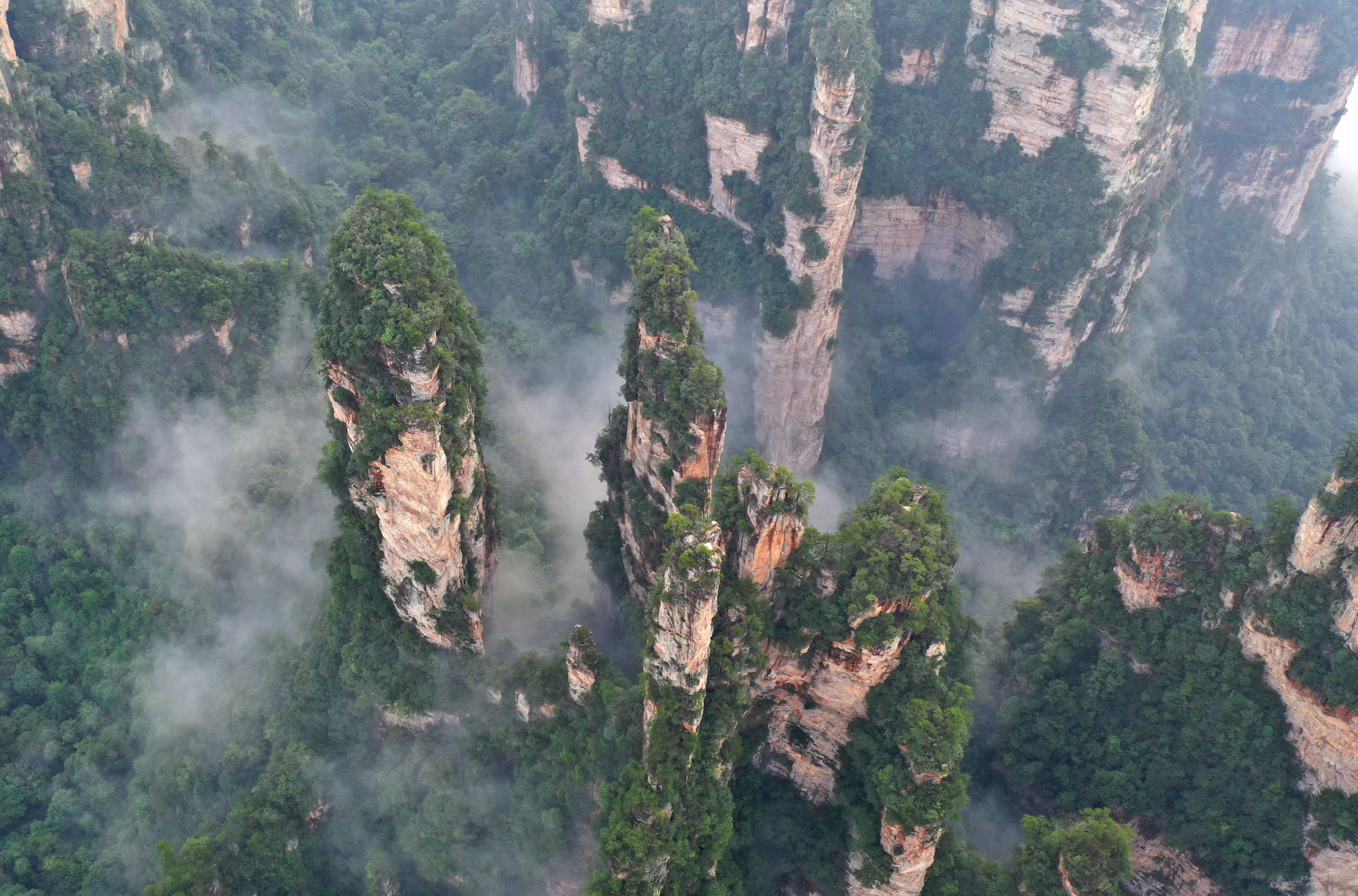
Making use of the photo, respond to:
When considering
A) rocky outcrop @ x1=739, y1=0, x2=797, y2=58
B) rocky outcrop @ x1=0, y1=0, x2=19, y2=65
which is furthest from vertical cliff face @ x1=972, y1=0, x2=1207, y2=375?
rocky outcrop @ x1=0, y1=0, x2=19, y2=65

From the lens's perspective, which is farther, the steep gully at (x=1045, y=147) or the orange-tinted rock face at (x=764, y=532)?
the steep gully at (x=1045, y=147)

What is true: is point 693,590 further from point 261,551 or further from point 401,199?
point 261,551

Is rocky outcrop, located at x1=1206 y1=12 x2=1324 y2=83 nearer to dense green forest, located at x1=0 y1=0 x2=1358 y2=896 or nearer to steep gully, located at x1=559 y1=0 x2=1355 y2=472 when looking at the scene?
steep gully, located at x1=559 y1=0 x2=1355 y2=472

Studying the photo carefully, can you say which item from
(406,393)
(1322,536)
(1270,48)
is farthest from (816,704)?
(1270,48)

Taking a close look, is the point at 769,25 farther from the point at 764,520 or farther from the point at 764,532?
the point at 764,532

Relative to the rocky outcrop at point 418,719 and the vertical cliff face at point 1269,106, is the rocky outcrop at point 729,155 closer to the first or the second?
the vertical cliff face at point 1269,106

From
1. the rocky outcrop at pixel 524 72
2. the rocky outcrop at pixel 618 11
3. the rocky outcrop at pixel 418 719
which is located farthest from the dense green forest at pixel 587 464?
the rocky outcrop at pixel 618 11
